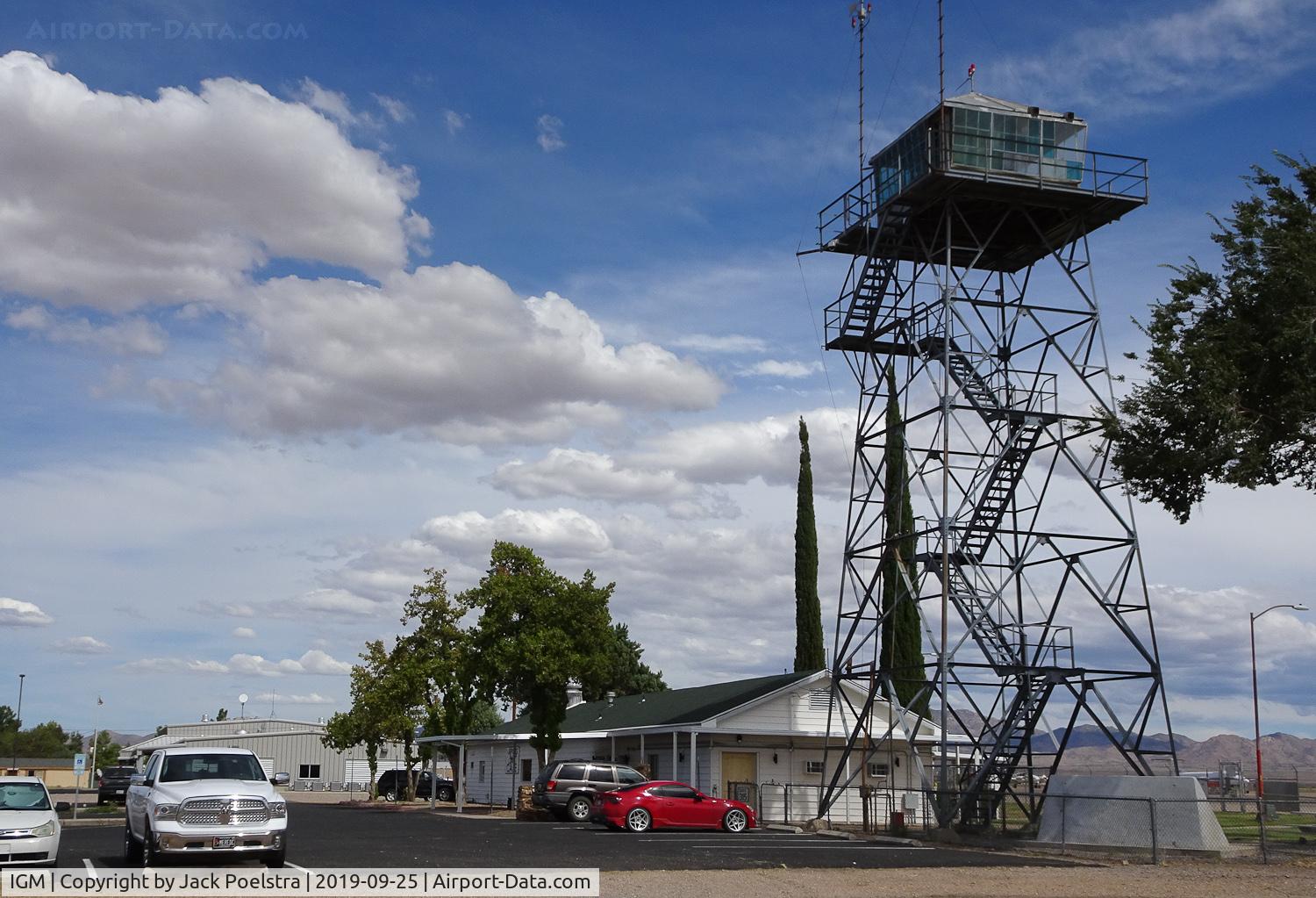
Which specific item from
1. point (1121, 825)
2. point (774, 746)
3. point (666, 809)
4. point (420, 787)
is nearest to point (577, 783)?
point (666, 809)

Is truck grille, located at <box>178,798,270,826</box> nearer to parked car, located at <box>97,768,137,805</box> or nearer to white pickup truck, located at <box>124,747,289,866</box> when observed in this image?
white pickup truck, located at <box>124,747,289,866</box>

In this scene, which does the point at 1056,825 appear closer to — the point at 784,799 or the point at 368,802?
the point at 784,799

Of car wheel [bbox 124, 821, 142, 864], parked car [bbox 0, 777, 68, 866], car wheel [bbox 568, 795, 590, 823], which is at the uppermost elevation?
parked car [bbox 0, 777, 68, 866]

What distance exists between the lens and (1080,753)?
465ft

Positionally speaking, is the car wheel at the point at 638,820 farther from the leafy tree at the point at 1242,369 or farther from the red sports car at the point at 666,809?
the leafy tree at the point at 1242,369

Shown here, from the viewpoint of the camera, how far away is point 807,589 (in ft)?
173

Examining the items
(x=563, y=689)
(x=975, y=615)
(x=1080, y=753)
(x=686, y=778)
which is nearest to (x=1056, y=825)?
(x=975, y=615)

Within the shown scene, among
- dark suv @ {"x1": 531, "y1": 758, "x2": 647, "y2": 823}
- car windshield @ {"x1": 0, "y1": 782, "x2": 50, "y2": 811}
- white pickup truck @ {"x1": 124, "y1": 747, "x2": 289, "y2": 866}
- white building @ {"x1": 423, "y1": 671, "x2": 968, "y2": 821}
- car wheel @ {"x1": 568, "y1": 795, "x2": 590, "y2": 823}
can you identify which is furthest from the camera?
white building @ {"x1": 423, "y1": 671, "x2": 968, "y2": 821}

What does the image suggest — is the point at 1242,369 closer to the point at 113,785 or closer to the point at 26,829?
the point at 26,829

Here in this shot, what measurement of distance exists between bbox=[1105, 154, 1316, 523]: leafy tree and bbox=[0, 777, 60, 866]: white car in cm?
2038

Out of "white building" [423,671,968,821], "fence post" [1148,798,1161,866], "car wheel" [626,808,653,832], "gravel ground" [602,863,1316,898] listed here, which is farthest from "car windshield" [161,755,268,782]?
"white building" [423,671,968,821]

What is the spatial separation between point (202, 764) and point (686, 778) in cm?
2285

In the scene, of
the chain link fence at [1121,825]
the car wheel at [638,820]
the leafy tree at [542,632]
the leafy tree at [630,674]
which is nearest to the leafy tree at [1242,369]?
the chain link fence at [1121,825]

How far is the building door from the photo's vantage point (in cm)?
3925
